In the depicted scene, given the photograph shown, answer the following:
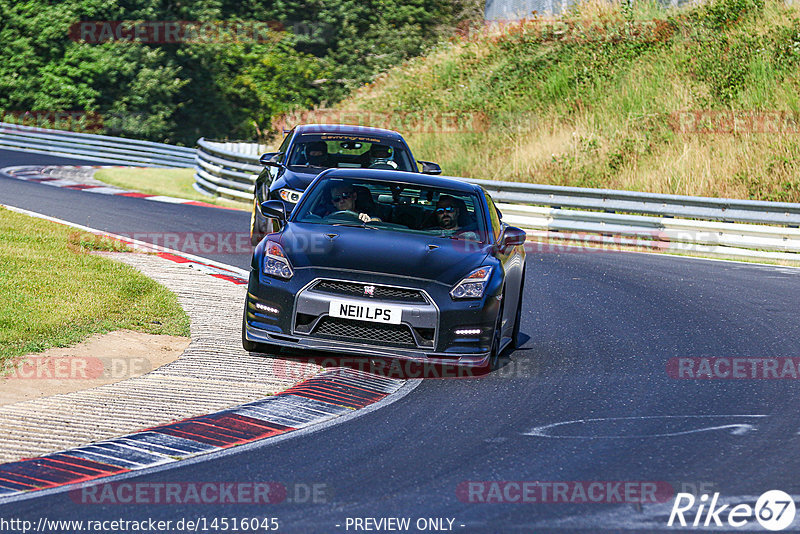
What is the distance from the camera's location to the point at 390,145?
15.9 meters

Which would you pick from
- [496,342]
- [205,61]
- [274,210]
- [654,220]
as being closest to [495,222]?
[496,342]

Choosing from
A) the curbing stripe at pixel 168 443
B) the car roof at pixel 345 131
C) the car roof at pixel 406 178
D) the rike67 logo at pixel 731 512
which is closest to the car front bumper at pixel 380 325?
the car roof at pixel 406 178

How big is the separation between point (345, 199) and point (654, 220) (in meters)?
11.2

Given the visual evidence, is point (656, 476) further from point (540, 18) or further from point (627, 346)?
point (540, 18)

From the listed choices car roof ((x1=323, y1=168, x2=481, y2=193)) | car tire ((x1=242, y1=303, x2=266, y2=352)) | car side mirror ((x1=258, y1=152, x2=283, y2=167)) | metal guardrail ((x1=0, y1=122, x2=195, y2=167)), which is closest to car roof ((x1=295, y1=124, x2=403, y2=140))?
car side mirror ((x1=258, y1=152, x2=283, y2=167))

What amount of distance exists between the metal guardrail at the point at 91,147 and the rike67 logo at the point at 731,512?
32882 mm

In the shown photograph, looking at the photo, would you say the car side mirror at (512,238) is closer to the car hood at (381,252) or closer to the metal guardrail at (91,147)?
the car hood at (381,252)

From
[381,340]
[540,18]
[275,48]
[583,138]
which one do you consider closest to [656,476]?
[381,340]

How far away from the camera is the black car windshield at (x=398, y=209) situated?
9703 millimetres

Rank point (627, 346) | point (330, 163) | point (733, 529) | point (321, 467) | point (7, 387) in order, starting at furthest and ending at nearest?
point (330, 163) < point (627, 346) < point (7, 387) < point (321, 467) < point (733, 529)

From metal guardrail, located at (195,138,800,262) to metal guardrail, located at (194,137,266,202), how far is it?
204 inches

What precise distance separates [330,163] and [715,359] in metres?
6.95

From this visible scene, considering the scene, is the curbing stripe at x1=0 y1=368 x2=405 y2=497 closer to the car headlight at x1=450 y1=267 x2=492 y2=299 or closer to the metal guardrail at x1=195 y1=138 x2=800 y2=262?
the car headlight at x1=450 y1=267 x2=492 y2=299

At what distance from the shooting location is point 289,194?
1427cm
